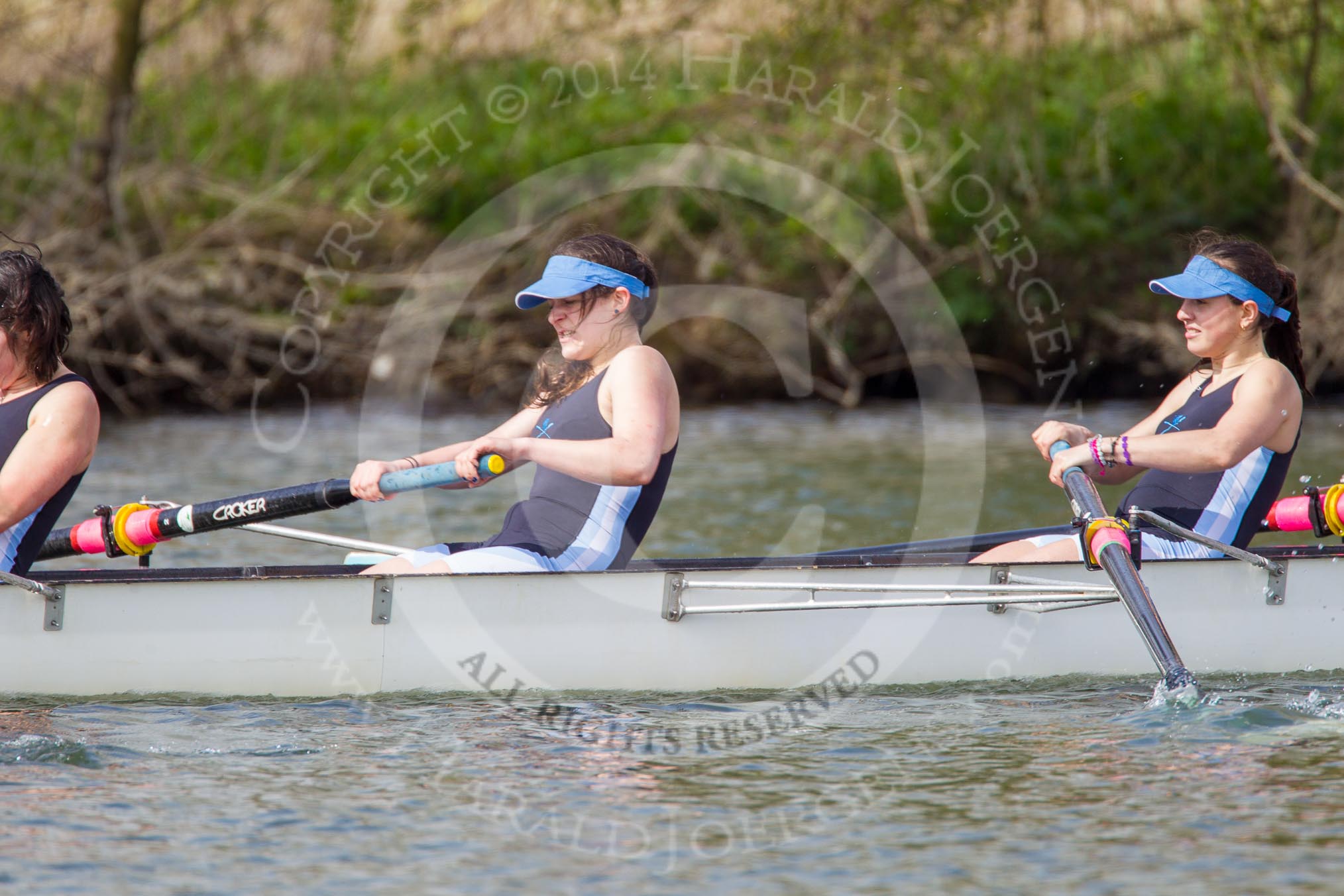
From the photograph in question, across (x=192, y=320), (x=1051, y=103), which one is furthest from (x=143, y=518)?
(x=1051, y=103)

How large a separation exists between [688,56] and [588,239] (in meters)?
10.4

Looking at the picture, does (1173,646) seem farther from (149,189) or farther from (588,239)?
(149,189)

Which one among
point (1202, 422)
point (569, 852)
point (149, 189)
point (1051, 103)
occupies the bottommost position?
point (569, 852)

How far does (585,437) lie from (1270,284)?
2.64 metres

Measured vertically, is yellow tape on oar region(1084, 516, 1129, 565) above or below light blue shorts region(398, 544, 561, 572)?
above

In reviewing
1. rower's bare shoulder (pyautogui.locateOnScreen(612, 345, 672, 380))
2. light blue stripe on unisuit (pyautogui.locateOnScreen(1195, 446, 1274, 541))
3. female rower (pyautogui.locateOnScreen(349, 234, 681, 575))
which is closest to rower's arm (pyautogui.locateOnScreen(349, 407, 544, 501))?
female rower (pyautogui.locateOnScreen(349, 234, 681, 575))

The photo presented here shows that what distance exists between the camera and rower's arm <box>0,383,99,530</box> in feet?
16.7

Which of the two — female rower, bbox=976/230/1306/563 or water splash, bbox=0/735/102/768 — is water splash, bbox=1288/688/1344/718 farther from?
water splash, bbox=0/735/102/768

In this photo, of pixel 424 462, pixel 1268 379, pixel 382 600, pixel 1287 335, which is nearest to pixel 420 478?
pixel 424 462

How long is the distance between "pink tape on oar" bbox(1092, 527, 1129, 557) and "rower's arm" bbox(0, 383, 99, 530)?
134 inches

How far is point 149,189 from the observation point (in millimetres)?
14664

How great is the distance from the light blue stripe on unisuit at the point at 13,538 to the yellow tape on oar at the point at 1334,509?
4.78 meters

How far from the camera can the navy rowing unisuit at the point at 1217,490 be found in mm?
5754

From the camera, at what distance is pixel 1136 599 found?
527cm
